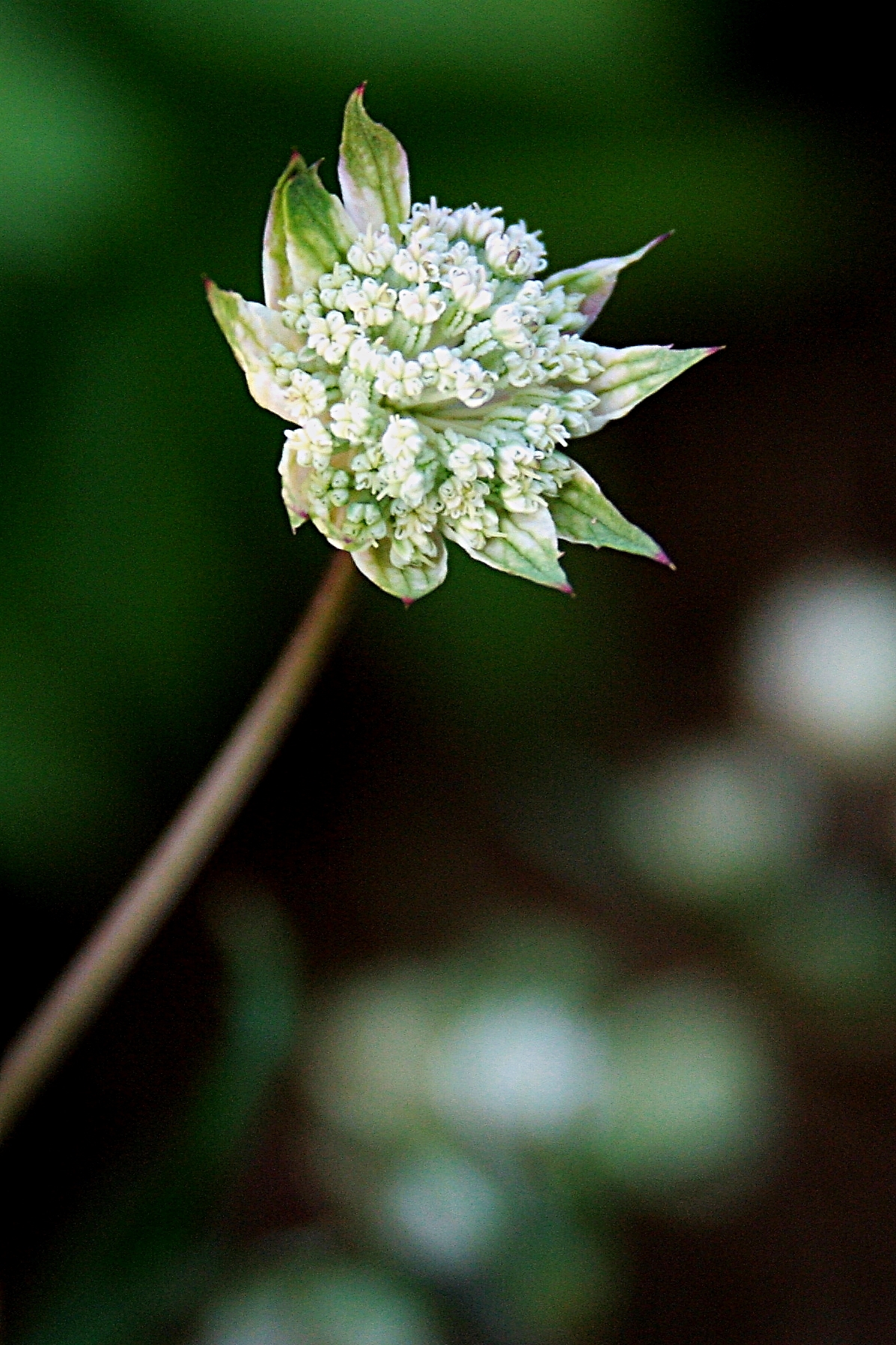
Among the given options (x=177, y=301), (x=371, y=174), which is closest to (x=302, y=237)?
(x=371, y=174)

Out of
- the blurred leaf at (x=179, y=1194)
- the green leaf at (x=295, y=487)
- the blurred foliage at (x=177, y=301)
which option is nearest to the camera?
the green leaf at (x=295, y=487)

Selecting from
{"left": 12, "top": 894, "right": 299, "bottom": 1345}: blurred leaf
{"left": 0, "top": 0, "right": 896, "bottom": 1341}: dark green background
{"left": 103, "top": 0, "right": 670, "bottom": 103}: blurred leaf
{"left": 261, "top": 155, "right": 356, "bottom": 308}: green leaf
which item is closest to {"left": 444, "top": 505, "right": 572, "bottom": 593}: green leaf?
{"left": 261, "top": 155, "right": 356, "bottom": 308}: green leaf

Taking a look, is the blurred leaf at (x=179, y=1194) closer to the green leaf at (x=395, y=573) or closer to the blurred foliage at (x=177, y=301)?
the green leaf at (x=395, y=573)

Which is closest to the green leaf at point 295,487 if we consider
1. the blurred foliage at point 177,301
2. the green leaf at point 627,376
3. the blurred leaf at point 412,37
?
the green leaf at point 627,376

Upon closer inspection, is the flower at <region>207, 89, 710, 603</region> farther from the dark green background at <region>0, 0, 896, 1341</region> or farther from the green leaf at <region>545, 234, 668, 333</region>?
the dark green background at <region>0, 0, 896, 1341</region>

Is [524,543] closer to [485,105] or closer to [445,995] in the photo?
[445,995]
